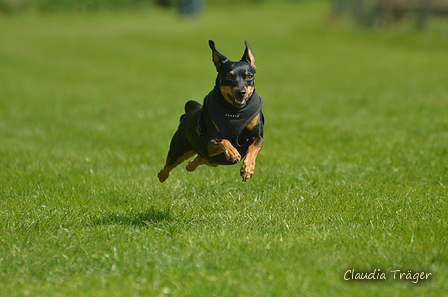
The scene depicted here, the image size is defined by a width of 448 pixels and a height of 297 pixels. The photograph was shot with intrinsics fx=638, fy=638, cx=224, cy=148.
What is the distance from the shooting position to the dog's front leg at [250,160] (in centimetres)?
594

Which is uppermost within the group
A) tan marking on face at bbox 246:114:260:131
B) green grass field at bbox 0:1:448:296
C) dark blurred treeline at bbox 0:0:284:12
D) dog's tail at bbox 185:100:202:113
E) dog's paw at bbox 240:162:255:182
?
tan marking on face at bbox 246:114:260:131

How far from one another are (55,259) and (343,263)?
90.9 inches

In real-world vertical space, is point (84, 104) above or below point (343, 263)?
below

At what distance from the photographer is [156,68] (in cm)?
2495

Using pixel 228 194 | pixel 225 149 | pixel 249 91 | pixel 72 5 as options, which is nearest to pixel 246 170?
pixel 225 149

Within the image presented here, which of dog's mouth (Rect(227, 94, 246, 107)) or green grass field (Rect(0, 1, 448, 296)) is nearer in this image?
green grass field (Rect(0, 1, 448, 296))

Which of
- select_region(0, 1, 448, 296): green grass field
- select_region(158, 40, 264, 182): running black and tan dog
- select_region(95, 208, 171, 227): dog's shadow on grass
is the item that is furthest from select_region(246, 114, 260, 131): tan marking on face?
select_region(95, 208, 171, 227): dog's shadow on grass

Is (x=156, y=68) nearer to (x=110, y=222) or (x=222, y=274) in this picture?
(x=110, y=222)

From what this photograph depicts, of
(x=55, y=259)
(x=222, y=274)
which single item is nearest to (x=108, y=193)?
(x=55, y=259)

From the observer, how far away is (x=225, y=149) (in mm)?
6012

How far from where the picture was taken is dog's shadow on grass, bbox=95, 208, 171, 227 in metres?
6.23

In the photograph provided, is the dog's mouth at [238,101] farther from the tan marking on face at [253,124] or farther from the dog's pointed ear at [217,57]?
the dog's pointed ear at [217,57]

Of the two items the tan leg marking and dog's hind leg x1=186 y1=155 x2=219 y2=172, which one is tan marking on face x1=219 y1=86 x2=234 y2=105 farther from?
dog's hind leg x1=186 y1=155 x2=219 y2=172

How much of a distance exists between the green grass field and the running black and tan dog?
25.2 inches
